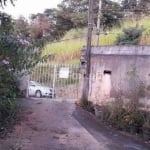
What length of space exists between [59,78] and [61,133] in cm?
895

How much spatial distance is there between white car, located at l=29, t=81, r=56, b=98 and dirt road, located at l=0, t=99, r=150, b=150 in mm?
6060

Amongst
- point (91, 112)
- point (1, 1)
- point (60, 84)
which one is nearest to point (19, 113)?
point (91, 112)

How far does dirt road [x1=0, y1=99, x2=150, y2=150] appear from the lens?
10.4 m

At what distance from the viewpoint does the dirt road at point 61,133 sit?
1036cm

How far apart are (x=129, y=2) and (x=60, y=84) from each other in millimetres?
13676

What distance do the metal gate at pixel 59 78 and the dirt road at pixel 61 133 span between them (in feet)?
13.6

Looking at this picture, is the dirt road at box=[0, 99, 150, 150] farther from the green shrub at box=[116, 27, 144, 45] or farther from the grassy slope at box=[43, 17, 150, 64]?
the grassy slope at box=[43, 17, 150, 64]

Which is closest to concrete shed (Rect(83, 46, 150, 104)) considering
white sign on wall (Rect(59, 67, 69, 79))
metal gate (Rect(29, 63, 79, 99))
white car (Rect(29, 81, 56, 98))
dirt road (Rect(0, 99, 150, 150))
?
dirt road (Rect(0, 99, 150, 150))

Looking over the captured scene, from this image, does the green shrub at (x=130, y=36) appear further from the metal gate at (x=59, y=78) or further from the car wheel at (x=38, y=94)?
the car wheel at (x=38, y=94)

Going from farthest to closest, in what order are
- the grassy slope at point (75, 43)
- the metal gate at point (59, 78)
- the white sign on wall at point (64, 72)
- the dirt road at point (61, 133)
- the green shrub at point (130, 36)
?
the grassy slope at point (75, 43) < the green shrub at point (130, 36) < the metal gate at point (59, 78) < the white sign on wall at point (64, 72) < the dirt road at point (61, 133)

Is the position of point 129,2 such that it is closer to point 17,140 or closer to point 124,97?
point 124,97

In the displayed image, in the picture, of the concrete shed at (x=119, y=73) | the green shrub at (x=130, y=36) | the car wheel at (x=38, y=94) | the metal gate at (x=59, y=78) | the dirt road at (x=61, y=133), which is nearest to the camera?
the dirt road at (x=61, y=133)

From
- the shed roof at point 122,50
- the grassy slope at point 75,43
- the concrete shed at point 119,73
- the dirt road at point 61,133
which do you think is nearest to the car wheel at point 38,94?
the grassy slope at point 75,43

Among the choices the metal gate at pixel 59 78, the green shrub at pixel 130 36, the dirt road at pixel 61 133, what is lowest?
the dirt road at pixel 61 133
